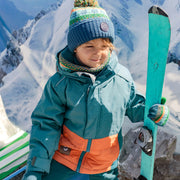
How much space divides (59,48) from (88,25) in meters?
1.49

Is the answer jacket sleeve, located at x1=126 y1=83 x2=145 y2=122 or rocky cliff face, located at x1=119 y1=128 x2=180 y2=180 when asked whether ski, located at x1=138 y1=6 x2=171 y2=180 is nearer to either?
jacket sleeve, located at x1=126 y1=83 x2=145 y2=122

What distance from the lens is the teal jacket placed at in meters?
1.12

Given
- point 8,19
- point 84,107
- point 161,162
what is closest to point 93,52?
point 84,107

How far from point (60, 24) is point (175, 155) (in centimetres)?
163

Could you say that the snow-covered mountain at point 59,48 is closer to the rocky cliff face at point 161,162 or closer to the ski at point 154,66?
the rocky cliff face at point 161,162

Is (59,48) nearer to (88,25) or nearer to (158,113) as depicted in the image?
(88,25)

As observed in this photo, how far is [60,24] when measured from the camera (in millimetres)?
2527

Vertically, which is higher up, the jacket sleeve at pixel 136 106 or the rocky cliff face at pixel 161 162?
the jacket sleeve at pixel 136 106

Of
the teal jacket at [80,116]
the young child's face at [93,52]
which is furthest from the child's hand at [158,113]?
the young child's face at [93,52]

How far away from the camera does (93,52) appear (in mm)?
1082

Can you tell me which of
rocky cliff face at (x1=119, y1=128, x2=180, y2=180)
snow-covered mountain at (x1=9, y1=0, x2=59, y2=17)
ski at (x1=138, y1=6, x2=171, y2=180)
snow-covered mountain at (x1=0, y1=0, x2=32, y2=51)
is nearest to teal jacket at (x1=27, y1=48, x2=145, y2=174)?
ski at (x1=138, y1=6, x2=171, y2=180)

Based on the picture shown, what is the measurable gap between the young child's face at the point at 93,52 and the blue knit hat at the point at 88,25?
0.03 meters

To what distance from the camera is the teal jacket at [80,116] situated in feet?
3.69

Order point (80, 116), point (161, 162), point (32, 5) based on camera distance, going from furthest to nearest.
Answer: point (32, 5) < point (161, 162) < point (80, 116)
